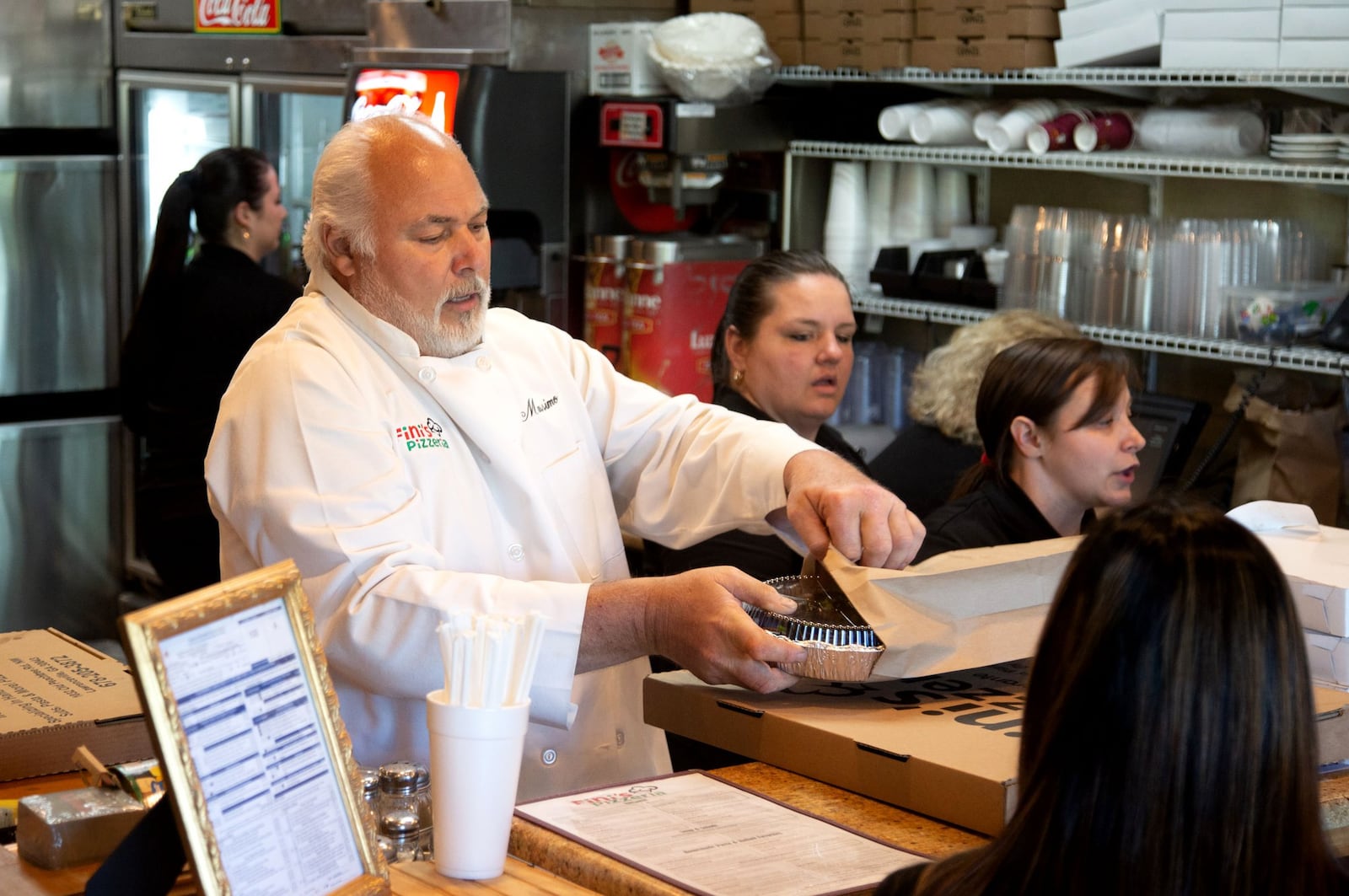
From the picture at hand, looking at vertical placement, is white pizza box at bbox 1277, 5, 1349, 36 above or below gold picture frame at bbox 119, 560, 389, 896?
above

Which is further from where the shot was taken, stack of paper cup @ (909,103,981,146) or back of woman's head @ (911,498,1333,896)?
stack of paper cup @ (909,103,981,146)

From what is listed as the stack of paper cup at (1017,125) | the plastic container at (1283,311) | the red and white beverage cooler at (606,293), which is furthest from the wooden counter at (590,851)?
the red and white beverage cooler at (606,293)

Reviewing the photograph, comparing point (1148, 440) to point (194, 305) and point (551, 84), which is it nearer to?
point (551, 84)

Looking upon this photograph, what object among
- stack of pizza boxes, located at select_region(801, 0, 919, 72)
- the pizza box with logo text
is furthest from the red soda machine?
the pizza box with logo text

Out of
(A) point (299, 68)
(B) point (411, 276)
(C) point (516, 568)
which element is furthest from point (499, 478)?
(A) point (299, 68)

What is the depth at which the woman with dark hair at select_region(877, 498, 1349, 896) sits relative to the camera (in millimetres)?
1171

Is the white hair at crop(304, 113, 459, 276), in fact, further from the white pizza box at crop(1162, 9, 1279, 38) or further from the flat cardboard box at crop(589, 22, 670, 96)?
the flat cardboard box at crop(589, 22, 670, 96)

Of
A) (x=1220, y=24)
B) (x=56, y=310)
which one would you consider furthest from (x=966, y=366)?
(x=56, y=310)

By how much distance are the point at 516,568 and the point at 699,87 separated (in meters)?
2.37

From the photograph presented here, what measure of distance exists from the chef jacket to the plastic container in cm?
151

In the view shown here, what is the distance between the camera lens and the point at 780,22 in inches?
172

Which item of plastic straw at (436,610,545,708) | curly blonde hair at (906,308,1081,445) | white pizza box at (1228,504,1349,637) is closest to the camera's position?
plastic straw at (436,610,545,708)

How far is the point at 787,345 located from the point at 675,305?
3.94ft

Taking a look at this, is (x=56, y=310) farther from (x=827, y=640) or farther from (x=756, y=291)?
(x=827, y=640)
